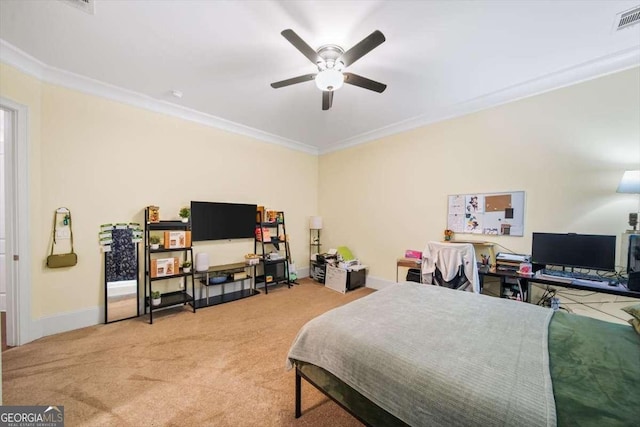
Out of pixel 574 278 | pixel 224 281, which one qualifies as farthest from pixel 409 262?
pixel 224 281

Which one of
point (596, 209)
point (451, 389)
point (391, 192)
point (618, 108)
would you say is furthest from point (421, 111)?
point (451, 389)

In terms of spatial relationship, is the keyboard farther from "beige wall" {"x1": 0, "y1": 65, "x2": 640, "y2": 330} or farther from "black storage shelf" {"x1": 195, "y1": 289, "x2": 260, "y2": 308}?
"black storage shelf" {"x1": 195, "y1": 289, "x2": 260, "y2": 308}

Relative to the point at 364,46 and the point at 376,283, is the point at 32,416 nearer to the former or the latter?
the point at 364,46

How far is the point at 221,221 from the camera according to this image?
13.1 feet

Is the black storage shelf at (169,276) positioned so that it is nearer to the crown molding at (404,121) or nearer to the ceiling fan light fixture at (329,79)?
the crown molding at (404,121)

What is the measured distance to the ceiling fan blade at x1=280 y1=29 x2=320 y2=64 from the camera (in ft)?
5.77

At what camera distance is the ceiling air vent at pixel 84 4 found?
1.79 meters

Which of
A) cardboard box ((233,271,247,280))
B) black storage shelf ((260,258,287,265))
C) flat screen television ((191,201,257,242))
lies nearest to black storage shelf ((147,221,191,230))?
flat screen television ((191,201,257,242))

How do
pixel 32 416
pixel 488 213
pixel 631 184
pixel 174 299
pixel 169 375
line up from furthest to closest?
pixel 174 299 < pixel 488 213 < pixel 631 184 < pixel 169 375 < pixel 32 416

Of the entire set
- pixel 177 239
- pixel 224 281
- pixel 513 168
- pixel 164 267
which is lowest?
pixel 224 281

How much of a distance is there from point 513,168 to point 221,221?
418 centimetres

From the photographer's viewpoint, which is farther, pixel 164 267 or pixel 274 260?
pixel 274 260

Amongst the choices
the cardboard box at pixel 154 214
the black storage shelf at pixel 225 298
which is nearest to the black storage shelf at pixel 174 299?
the black storage shelf at pixel 225 298

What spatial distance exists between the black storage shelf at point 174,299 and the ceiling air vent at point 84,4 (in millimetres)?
2979
